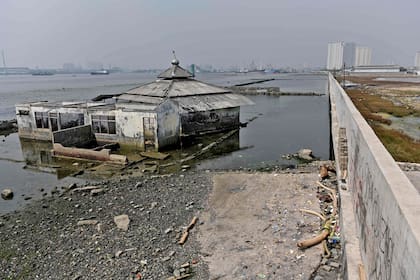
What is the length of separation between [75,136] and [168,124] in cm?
713

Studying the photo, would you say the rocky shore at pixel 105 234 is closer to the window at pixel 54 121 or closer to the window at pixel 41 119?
the window at pixel 54 121

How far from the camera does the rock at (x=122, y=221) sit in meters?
12.0

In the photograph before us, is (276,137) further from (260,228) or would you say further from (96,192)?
(260,228)

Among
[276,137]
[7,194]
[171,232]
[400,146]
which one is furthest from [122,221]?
[276,137]

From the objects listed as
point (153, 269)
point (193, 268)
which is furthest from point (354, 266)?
point (153, 269)

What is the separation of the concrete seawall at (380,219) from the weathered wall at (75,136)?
68.4 feet

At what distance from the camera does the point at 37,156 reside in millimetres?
24688

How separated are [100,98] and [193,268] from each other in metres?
52.0

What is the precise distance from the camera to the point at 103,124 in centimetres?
2572

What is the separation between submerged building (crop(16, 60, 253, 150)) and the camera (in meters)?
23.9

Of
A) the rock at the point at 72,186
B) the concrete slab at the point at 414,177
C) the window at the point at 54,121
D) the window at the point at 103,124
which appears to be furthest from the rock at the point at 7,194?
the concrete slab at the point at 414,177

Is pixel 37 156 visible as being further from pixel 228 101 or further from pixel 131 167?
pixel 228 101

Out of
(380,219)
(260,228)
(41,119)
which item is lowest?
(260,228)

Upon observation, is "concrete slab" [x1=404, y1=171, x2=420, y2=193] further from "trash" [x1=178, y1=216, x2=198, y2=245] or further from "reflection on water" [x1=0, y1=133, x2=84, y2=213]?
"reflection on water" [x1=0, y1=133, x2=84, y2=213]
